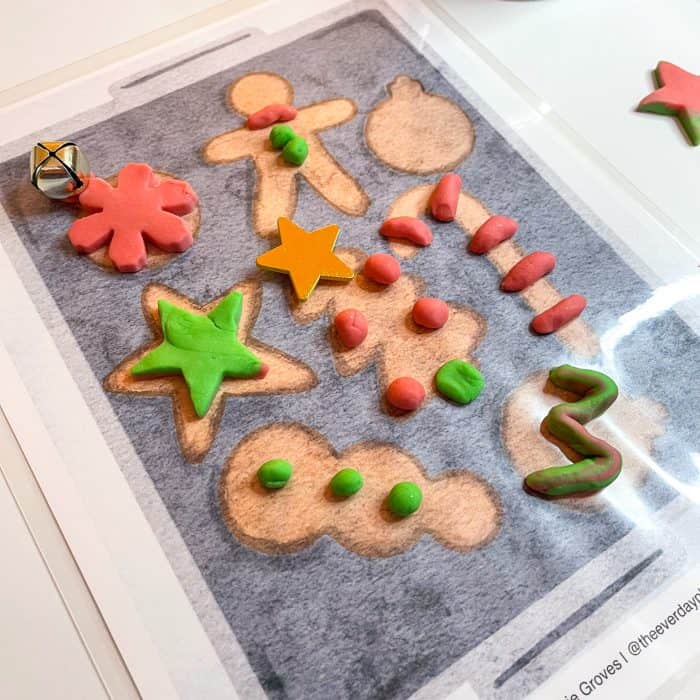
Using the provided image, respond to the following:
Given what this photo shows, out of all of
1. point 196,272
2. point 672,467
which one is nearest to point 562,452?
point 672,467

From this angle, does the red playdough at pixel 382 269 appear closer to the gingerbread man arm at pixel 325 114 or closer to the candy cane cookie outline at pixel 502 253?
the candy cane cookie outline at pixel 502 253

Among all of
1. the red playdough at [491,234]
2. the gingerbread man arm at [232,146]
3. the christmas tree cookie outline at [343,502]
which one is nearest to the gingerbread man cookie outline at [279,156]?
the gingerbread man arm at [232,146]

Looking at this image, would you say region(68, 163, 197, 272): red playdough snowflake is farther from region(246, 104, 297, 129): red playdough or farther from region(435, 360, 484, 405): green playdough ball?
region(435, 360, 484, 405): green playdough ball

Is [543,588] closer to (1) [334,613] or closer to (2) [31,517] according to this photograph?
(1) [334,613]

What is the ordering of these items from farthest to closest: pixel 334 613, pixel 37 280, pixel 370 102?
pixel 370 102
pixel 37 280
pixel 334 613

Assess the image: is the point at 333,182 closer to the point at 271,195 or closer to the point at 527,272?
the point at 271,195
